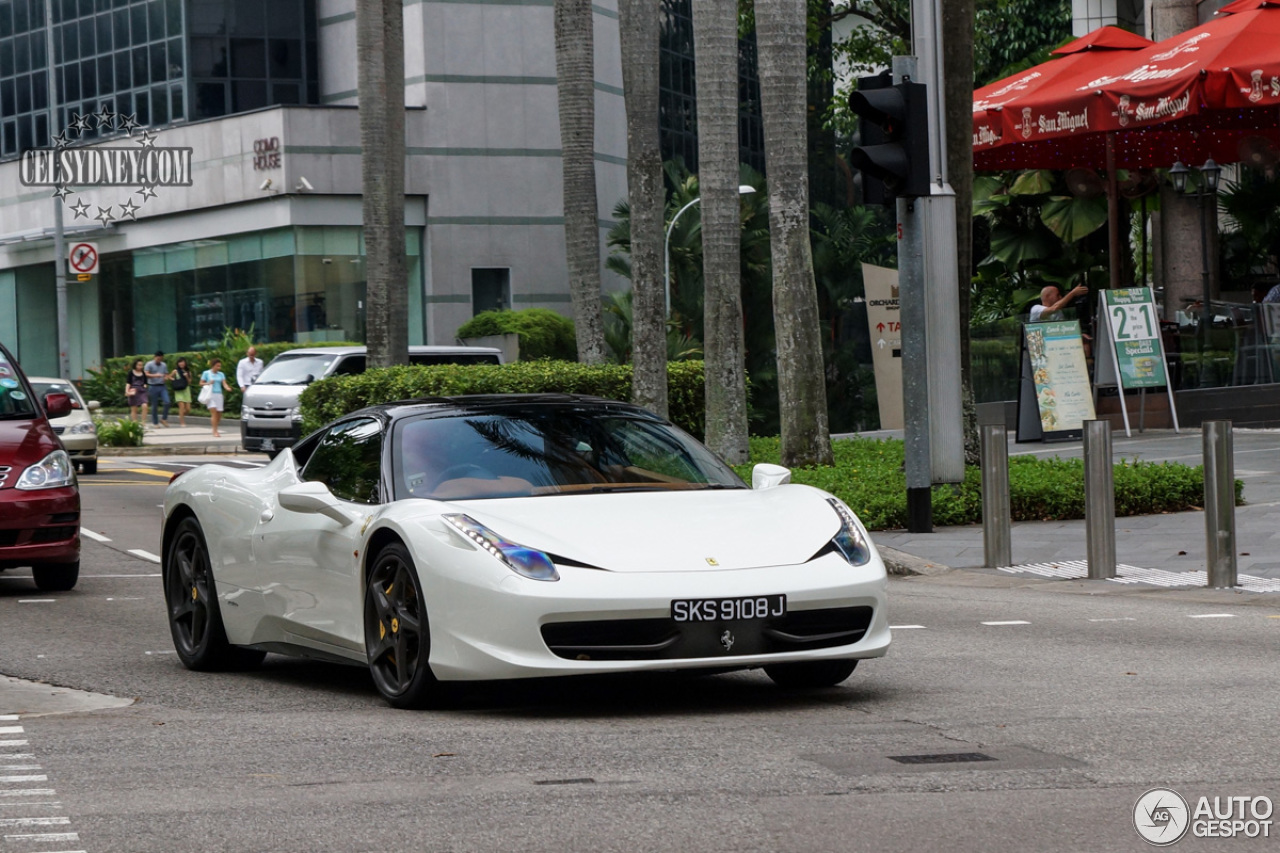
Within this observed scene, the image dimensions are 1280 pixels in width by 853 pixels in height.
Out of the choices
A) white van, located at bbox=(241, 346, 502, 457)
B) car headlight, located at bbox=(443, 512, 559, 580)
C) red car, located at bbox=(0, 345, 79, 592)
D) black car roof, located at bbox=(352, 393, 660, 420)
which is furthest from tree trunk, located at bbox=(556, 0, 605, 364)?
car headlight, located at bbox=(443, 512, 559, 580)

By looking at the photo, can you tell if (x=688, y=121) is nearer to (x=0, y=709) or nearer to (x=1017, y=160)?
(x=1017, y=160)

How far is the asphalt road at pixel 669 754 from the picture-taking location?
5168mm

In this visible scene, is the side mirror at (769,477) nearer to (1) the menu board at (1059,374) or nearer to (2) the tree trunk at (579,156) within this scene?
(2) the tree trunk at (579,156)

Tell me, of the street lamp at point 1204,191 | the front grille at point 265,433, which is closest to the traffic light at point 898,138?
Answer: the street lamp at point 1204,191

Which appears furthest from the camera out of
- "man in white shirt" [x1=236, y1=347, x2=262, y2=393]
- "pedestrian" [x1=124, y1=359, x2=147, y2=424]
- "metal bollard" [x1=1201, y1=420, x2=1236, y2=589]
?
"pedestrian" [x1=124, y1=359, x2=147, y2=424]

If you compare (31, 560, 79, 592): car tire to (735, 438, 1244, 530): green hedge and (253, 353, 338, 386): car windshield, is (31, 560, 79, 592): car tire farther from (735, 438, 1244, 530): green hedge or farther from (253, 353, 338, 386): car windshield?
(253, 353, 338, 386): car windshield

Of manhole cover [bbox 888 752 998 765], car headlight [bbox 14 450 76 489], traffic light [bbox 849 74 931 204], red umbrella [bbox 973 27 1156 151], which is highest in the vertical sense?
red umbrella [bbox 973 27 1156 151]

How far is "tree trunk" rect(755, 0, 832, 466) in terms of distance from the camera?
720 inches

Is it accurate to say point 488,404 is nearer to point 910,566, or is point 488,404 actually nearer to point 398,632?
point 398,632

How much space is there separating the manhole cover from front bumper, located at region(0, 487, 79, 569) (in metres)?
8.24

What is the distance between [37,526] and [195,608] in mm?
3975

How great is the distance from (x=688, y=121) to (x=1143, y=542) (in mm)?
47031

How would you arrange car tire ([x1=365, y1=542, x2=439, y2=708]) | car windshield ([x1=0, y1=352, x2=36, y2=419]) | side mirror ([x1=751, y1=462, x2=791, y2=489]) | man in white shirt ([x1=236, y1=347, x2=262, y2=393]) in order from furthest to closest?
man in white shirt ([x1=236, y1=347, x2=262, y2=393]) < car windshield ([x1=0, y1=352, x2=36, y2=419]) < side mirror ([x1=751, y1=462, x2=791, y2=489]) < car tire ([x1=365, y1=542, x2=439, y2=708])

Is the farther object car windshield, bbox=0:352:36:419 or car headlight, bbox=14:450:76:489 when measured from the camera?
car windshield, bbox=0:352:36:419
